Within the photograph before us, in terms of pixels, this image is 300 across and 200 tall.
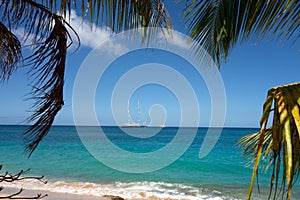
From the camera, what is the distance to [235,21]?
78.8 inches

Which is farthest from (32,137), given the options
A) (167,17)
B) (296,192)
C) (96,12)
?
(296,192)

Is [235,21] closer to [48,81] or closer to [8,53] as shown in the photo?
[48,81]

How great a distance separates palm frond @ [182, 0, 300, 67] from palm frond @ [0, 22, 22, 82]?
121 cm

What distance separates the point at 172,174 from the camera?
1552 centimetres

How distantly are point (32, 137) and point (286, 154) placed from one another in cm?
128

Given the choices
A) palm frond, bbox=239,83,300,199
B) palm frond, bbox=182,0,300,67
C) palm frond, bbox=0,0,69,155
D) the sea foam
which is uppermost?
palm frond, bbox=182,0,300,67

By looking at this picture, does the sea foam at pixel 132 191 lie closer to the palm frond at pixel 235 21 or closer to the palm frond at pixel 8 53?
the palm frond at pixel 235 21

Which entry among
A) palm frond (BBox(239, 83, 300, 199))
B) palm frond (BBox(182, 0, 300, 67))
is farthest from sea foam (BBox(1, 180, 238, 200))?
palm frond (BBox(239, 83, 300, 199))

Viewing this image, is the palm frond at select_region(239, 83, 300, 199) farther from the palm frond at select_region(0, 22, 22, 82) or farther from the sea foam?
the sea foam

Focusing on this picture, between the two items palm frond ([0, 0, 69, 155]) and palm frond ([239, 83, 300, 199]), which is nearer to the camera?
palm frond ([239, 83, 300, 199])

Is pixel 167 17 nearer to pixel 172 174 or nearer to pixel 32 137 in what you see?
pixel 32 137

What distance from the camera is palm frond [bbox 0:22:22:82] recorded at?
1581 millimetres

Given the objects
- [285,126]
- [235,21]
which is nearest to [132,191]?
[235,21]

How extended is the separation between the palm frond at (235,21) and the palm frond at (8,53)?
47.8 inches
